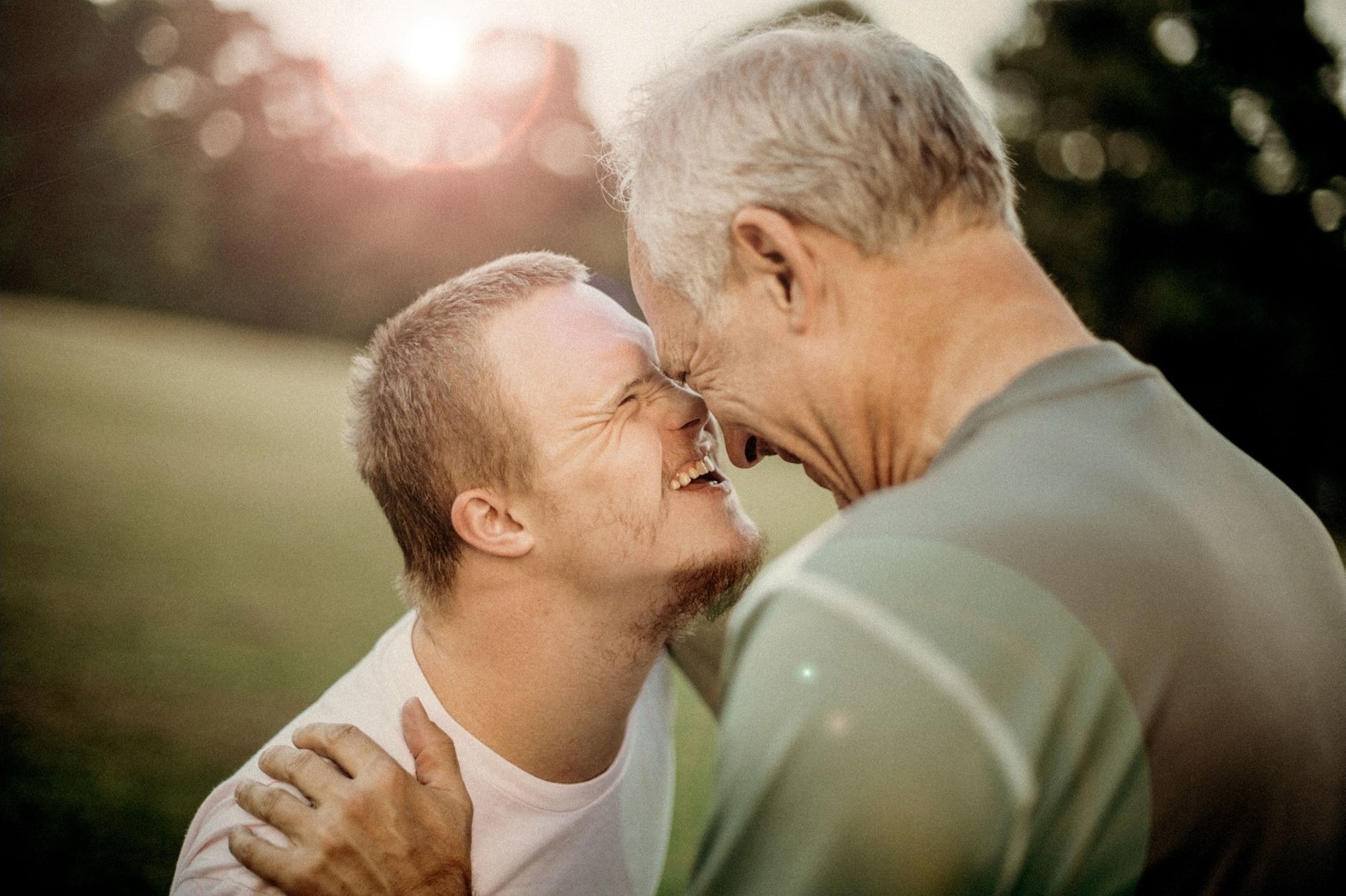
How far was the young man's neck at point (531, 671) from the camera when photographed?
3.13 meters

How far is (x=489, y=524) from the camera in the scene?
324 centimetres

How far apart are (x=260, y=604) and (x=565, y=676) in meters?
7.62

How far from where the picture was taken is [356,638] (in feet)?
30.0

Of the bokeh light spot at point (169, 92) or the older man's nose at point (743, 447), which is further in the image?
the bokeh light spot at point (169, 92)

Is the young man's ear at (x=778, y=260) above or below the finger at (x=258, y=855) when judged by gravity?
above

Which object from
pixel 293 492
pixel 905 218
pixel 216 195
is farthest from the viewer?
pixel 216 195

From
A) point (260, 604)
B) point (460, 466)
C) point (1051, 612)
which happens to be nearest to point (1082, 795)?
point (1051, 612)

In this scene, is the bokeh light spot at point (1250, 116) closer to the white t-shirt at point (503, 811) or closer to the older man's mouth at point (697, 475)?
the older man's mouth at point (697, 475)

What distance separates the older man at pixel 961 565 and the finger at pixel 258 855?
4.73 feet

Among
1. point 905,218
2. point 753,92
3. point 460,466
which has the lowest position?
point 460,466

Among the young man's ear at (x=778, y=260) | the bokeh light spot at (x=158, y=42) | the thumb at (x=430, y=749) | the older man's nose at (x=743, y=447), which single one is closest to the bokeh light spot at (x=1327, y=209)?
the older man's nose at (x=743, y=447)

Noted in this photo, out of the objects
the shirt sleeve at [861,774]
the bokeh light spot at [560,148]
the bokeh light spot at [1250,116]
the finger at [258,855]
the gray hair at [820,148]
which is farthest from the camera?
the bokeh light spot at [560,148]

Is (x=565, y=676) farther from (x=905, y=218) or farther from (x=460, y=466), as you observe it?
(x=905, y=218)

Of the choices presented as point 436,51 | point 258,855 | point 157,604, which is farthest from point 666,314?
point 436,51
